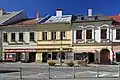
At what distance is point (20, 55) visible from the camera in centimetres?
5644

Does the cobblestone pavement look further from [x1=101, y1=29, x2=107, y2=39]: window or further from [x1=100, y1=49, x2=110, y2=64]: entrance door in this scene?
[x1=101, y1=29, x2=107, y2=39]: window

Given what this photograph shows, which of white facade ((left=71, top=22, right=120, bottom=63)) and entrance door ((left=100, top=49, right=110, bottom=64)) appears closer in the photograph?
white facade ((left=71, top=22, right=120, bottom=63))

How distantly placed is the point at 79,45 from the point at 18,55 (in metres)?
11.1

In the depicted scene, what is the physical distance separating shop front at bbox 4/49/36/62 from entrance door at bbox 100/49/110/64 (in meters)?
11.3

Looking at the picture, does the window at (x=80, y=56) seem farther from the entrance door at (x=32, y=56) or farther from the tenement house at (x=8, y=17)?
the tenement house at (x=8, y=17)

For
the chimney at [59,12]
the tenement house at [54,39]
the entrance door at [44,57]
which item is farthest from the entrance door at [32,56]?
the chimney at [59,12]

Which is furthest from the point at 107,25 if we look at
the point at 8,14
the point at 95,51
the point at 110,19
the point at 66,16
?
the point at 8,14

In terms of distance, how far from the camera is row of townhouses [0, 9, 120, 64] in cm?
5047

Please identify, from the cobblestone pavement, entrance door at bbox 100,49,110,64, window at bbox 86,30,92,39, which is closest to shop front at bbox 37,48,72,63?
window at bbox 86,30,92,39

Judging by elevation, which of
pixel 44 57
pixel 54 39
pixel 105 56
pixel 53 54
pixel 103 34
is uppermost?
pixel 103 34

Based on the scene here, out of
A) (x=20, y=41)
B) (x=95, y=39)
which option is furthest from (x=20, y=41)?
(x=95, y=39)

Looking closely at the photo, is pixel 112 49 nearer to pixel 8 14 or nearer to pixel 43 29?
pixel 43 29

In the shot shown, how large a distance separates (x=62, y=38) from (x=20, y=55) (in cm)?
821

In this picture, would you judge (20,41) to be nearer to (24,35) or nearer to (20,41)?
(20,41)
